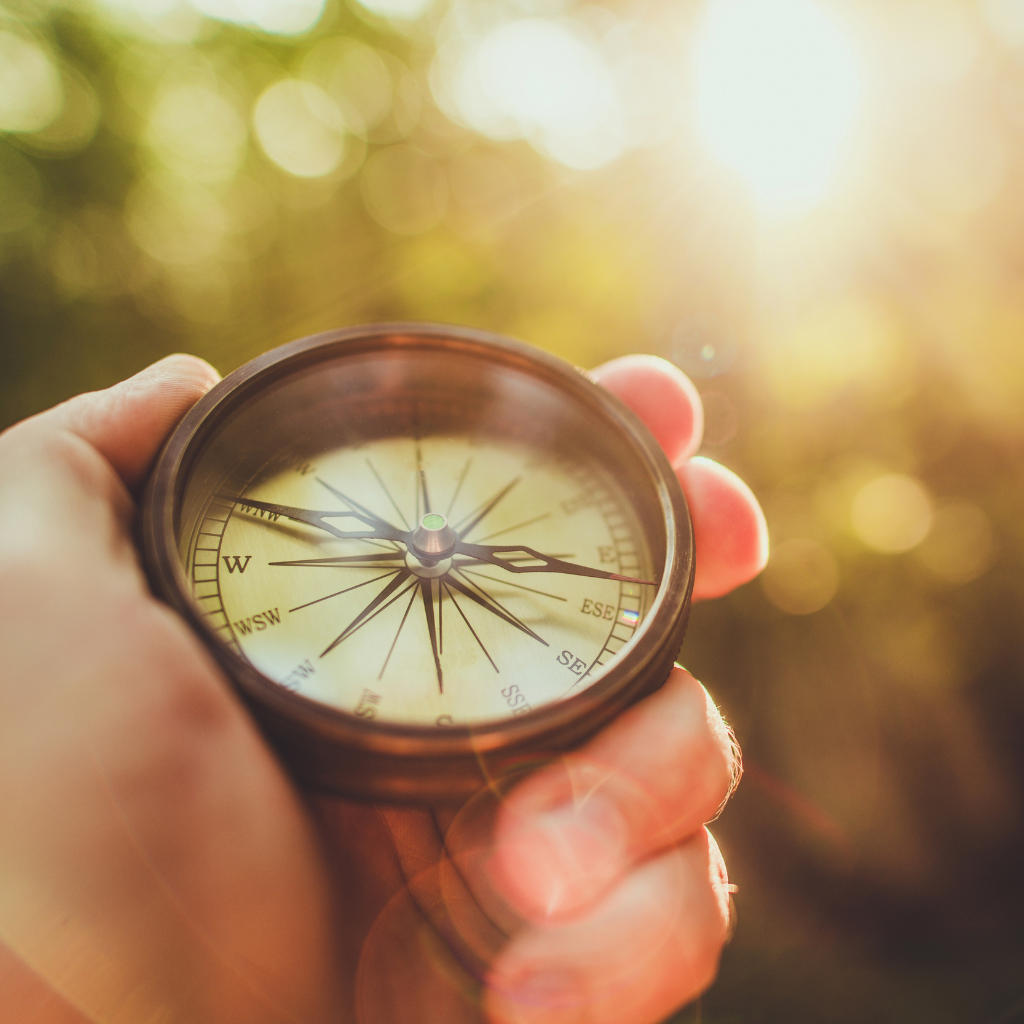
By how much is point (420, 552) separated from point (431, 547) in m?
0.05

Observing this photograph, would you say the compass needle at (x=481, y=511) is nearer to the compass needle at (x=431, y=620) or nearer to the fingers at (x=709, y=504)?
the compass needle at (x=431, y=620)

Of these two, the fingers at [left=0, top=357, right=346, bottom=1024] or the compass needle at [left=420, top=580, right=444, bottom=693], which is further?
the compass needle at [left=420, top=580, right=444, bottom=693]

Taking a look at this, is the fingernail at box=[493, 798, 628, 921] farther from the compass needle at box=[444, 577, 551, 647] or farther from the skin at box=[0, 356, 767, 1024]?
the compass needle at box=[444, 577, 551, 647]

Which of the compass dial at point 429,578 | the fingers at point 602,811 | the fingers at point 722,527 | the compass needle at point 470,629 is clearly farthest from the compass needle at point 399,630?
the fingers at point 722,527

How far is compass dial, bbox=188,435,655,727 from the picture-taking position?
7.74 ft

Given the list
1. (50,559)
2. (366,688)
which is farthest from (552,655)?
(50,559)

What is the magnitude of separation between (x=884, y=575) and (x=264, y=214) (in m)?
6.82

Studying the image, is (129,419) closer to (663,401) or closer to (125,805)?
(125,805)

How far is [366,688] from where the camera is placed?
2.31 m

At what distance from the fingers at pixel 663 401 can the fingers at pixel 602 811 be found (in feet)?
5.20

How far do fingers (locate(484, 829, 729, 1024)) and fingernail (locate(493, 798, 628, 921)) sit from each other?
60 millimetres

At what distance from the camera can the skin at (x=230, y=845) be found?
1.91 m

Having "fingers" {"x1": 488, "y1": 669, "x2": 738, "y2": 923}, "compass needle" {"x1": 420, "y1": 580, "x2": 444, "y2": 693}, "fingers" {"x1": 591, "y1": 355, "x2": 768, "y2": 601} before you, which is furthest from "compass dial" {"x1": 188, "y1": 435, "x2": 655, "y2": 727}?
"fingers" {"x1": 591, "y1": 355, "x2": 768, "y2": 601}

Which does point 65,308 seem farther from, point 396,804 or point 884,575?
point 884,575
